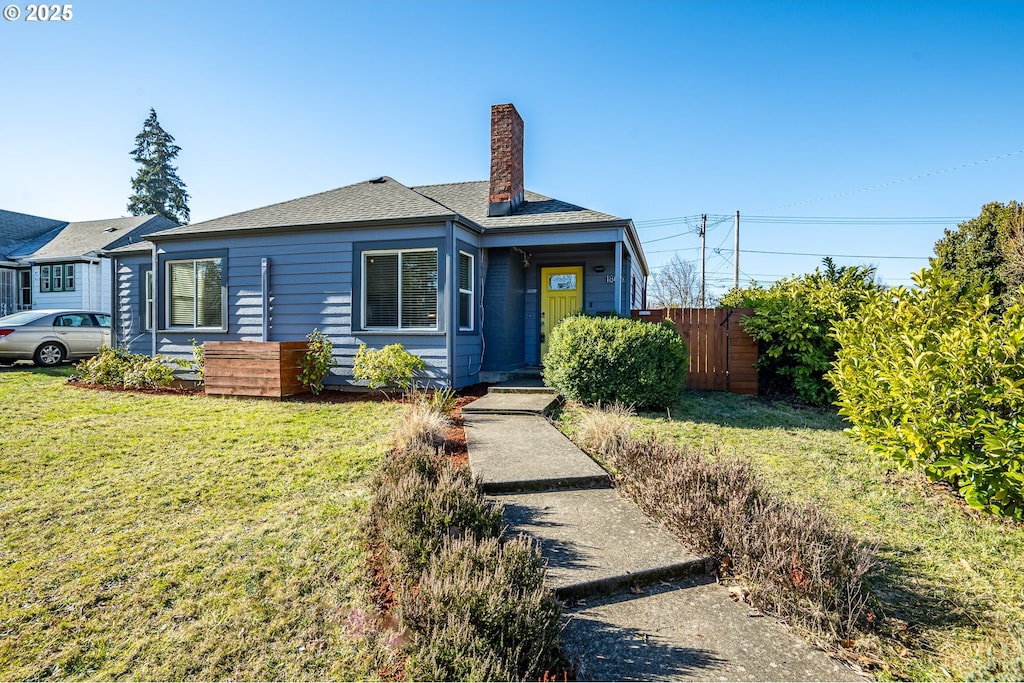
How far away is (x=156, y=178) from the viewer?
32281mm

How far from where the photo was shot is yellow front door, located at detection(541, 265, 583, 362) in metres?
10.8

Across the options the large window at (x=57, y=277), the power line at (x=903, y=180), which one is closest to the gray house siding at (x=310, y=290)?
the large window at (x=57, y=277)

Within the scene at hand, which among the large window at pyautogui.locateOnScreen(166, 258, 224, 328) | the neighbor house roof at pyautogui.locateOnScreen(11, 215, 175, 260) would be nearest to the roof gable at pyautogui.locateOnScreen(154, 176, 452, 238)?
the large window at pyautogui.locateOnScreen(166, 258, 224, 328)

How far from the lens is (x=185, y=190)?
33312 millimetres

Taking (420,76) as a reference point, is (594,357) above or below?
below

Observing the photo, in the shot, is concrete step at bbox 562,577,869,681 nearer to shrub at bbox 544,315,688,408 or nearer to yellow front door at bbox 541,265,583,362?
shrub at bbox 544,315,688,408

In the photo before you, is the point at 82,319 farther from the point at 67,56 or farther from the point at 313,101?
the point at 313,101

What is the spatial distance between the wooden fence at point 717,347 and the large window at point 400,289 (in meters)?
3.99

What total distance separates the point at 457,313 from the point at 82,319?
11.6 metres

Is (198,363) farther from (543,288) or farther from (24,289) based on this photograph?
(24,289)

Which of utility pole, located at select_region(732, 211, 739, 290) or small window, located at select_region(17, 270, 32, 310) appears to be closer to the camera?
small window, located at select_region(17, 270, 32, 310)

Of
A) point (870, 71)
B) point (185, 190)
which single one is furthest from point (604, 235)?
point (185, 190)

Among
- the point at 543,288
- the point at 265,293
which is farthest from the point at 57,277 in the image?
→ the point at 543,288

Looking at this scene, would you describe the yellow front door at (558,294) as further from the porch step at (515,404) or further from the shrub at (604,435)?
the shrub at (604,435)
